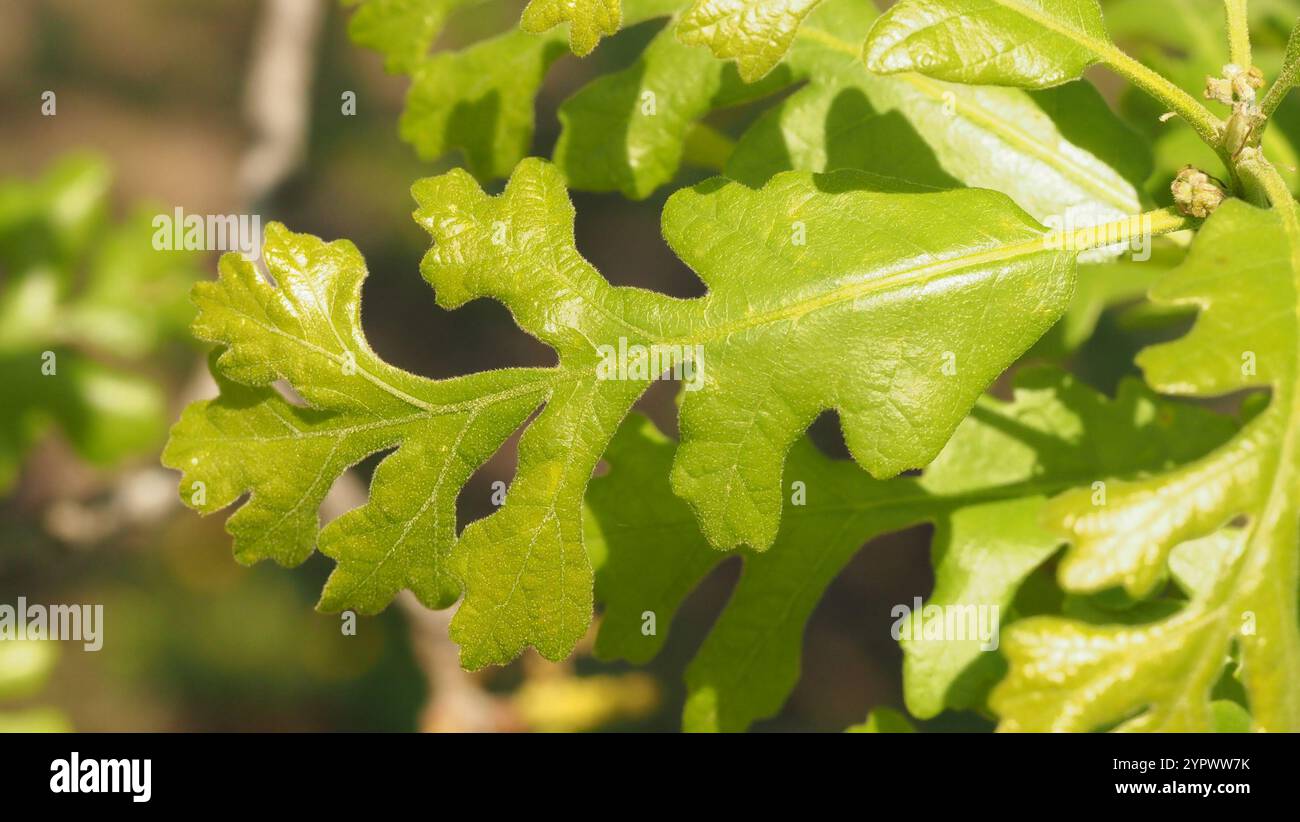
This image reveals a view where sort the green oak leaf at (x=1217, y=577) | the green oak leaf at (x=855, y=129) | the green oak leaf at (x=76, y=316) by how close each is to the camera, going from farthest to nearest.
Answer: the green oak leaf at (x=76, y=316) → the green oak leaf at (x=855, y=129) → the green oak leaf at (x=1217, y=577)

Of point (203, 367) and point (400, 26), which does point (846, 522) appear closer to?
point (400, 26)

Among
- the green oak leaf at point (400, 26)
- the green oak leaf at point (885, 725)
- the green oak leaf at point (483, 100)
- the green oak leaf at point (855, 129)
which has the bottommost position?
the green oak leaf at point (885, 725)

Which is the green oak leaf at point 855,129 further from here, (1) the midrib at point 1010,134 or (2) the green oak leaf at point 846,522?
(2) the green oak leaf at point 846,522

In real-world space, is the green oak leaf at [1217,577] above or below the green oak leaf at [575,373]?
below

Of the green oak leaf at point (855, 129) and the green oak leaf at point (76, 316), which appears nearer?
the green oak leaf at point (855, 129)

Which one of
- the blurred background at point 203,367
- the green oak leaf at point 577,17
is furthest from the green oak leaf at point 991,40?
the blurred background at point 203,367

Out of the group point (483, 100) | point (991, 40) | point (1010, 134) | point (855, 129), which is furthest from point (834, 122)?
point (483, 100)
